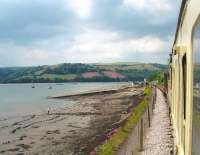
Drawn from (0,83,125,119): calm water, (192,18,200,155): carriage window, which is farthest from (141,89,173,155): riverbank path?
(0,83,125,119): calm water

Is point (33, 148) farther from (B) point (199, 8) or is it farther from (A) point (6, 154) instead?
(B) point (199, 8)

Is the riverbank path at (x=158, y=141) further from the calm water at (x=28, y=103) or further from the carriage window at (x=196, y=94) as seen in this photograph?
the calm water at (x=28, y=103)

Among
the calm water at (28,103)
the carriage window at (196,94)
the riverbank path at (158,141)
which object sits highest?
the carriage window at (196,94)

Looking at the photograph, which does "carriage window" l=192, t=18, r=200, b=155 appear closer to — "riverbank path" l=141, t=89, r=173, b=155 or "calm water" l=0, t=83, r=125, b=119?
"riverbank path" l=141, t=89, r=173, b=155

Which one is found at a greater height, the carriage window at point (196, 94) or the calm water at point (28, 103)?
the carriage window at point (196, 94)

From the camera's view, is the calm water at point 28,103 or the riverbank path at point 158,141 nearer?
the riverbank path at point 158,141

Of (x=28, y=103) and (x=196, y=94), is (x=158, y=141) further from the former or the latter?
(x=28, y=103)

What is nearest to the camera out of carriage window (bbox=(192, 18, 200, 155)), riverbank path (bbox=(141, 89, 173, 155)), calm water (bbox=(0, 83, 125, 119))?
carriage window (bbox=(192, 18, 200, 155))

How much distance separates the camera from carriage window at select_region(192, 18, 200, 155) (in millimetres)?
3163

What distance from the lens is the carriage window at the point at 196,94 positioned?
125 inches

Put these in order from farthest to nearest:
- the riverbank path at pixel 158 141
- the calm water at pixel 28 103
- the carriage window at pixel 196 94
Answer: the calm water at pixel 28 103 → the riverbank path at pixel 158 141 → the carriage window at pixel 196 94

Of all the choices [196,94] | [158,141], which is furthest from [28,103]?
[196,94]

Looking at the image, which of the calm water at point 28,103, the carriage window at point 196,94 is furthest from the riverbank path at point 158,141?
the calm water at point 28,103

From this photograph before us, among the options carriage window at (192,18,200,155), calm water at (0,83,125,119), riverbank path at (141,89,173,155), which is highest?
carriage window at (192,18,200,155)
